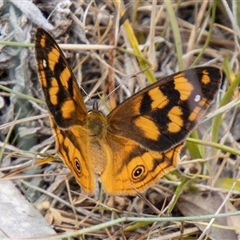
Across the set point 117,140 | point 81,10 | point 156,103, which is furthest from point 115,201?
point 81,10

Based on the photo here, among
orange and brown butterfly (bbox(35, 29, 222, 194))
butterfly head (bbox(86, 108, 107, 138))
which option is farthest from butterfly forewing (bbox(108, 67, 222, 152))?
butterfly head (bbox(86, 108, 107, 138))

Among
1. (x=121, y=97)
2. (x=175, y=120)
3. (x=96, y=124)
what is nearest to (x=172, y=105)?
(x=175, y=120)

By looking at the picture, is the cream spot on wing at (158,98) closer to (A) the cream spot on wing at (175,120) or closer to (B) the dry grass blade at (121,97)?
(A) the cream spot on wing at (175,120)

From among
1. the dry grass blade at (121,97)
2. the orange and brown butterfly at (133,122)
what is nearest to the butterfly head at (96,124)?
the orange and brown butterfly at (133,122)

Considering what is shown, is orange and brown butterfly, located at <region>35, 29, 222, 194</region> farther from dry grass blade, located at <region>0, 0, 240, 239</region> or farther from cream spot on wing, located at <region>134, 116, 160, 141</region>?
dry grass blade, located at <region>0, 0, 240, 239</region>

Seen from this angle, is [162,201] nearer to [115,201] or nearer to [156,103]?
[115,201]

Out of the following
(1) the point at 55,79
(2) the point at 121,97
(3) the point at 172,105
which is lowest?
(2) the point at 121,97

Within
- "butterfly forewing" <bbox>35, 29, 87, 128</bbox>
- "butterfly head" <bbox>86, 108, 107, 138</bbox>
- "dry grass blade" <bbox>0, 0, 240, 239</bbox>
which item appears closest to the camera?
"butterfly forewing" <bbox>35, 29, 87, 128</bbox>

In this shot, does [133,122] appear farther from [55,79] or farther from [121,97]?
[121,97]

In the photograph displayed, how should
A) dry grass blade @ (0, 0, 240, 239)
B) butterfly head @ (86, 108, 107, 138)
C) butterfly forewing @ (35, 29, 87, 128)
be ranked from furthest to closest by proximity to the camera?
dry grass blade @ (0, 0, 240, 239) → butterfly head @ (86, 108, 107, 138) → butterfly forewing @ (35, 29, 87, 128)
